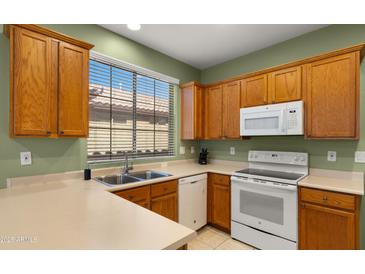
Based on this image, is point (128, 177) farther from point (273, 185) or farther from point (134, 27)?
point (134, 27)

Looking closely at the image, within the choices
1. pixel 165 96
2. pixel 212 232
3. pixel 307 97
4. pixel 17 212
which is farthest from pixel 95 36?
pixel 212 232

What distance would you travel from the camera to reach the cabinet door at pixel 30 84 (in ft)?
4.79

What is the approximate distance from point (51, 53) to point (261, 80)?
2494mm

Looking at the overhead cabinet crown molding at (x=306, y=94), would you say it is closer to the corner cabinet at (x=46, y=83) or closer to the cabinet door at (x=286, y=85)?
the cabinet door at (x=286, y=85)

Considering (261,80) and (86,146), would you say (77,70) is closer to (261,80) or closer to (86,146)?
(86,146)

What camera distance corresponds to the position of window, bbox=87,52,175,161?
7.49 ft

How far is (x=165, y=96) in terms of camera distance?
A: 315 centimetres

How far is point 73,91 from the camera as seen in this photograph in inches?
69.4

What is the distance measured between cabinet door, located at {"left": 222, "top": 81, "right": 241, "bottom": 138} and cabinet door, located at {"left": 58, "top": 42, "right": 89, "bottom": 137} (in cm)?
205

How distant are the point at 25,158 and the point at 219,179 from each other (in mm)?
2304

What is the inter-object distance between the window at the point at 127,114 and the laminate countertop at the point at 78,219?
704mm

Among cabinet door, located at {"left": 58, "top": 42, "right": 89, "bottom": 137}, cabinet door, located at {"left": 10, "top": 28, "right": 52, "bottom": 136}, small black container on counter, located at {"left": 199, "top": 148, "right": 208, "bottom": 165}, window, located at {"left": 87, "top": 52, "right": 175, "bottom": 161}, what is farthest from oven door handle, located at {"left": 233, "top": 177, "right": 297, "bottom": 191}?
cabinet door, located at {"left": 10, "top": 28, "right": 52, "bottom": 136}

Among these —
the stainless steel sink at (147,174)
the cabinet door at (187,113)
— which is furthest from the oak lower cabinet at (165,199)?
the cabinet door at (187,113)

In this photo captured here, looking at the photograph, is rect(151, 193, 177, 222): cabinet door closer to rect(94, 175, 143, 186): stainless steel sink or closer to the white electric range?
rect(94, 175, 143, 186): stainless steel sink
